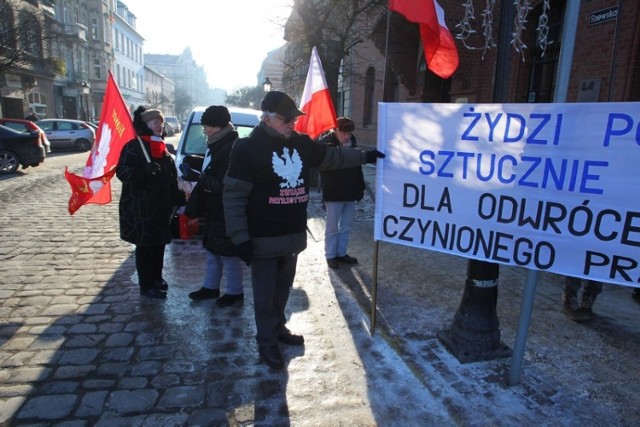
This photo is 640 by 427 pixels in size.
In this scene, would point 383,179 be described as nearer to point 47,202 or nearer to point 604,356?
point 604,356

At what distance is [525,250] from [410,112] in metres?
1.26

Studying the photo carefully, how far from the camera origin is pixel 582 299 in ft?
13.4

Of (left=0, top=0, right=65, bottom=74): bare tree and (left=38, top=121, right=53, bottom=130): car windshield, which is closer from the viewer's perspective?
(left=0, top=0, right=65, bottom=74): bare tree

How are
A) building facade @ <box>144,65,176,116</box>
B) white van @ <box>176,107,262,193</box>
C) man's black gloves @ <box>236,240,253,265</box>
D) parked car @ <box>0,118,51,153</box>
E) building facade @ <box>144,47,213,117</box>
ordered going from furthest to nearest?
building facade @ <box>144,47,213,117</box>
building facade @ <box>144,65,176,116</box>
parked car @ <box>0,118,51,153</box>
white van @ <box>176,107,262,193</box>
man's black gloves @ <box>236,240,253,265</box>

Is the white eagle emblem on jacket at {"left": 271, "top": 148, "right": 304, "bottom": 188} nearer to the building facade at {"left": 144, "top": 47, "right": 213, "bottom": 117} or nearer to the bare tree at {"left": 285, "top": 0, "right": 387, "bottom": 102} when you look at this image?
the bare tree at {"left": 285, "top": 0, "right": 387, "bottom": 102}

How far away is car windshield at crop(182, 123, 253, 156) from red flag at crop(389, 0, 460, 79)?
4.44 meters

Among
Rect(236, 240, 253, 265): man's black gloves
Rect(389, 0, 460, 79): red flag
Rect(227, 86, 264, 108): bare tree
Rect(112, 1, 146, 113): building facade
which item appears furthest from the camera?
Rect(227, 86, 264, 108): bare tree

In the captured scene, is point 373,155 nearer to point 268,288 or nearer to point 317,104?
point 268,288

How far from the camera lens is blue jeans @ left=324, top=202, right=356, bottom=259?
5418 mm

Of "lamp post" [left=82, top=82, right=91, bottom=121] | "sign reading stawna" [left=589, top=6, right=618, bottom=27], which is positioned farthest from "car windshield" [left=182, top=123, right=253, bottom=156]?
"lamp post" [left=82, top=82, right=91, bottom=121]

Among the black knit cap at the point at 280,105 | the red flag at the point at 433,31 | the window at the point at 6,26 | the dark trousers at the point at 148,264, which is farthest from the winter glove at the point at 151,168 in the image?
the window at the point at 6,26

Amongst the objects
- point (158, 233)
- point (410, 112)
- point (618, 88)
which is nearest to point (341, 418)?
point (410, 112)

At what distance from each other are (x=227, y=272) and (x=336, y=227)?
1706 millimetres

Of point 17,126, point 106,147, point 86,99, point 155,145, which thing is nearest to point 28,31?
point 17,126
